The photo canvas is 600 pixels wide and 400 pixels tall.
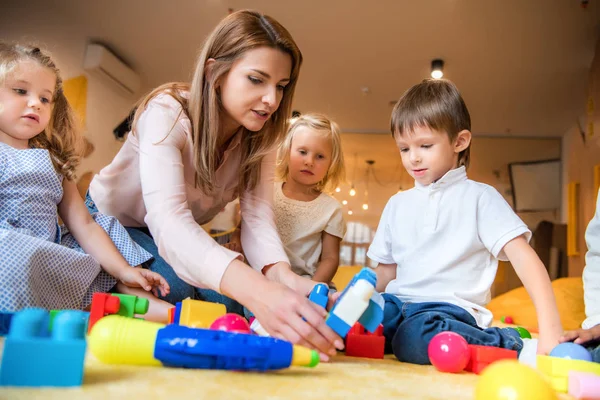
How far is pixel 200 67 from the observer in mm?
1087

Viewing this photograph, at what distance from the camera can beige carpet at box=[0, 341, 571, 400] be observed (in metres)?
0.46

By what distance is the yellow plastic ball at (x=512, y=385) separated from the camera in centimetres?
42

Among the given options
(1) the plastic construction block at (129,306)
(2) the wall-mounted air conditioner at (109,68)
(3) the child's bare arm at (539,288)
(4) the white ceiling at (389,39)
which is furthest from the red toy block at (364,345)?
(2) the wall-mounted air conditioner at (109,68)

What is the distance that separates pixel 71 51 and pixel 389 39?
2.11 metres

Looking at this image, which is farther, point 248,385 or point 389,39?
point 389,39

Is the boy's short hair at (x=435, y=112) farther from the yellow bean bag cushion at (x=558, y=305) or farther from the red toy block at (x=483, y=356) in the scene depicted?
the yellow bean bag cushion at (x=558, y=305)

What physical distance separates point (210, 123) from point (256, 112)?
0.10 metres

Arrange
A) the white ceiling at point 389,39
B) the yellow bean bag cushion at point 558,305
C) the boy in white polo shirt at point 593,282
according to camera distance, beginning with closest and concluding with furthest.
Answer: the boy in white polo shirt at point 593,282, the yellow bean bag cushion at point 558,305, the white ceiling at point 389,39

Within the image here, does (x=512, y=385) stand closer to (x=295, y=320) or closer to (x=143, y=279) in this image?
(x=295, y=320)

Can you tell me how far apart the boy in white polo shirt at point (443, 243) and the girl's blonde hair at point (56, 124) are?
0.78m

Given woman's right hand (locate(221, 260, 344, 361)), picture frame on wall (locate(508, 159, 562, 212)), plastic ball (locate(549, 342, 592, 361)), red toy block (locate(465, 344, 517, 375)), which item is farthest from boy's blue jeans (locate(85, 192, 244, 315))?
picture frame on wall (locate(508, 159, 562, 212))

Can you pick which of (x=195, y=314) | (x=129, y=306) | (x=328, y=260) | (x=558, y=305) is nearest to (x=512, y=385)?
(x=195, y=314)

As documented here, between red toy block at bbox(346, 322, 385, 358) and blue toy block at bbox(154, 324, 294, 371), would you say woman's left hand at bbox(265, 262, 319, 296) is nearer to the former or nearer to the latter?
red toy block at bbox(346, 322, 385, 358)

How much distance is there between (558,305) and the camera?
240 centimetres
